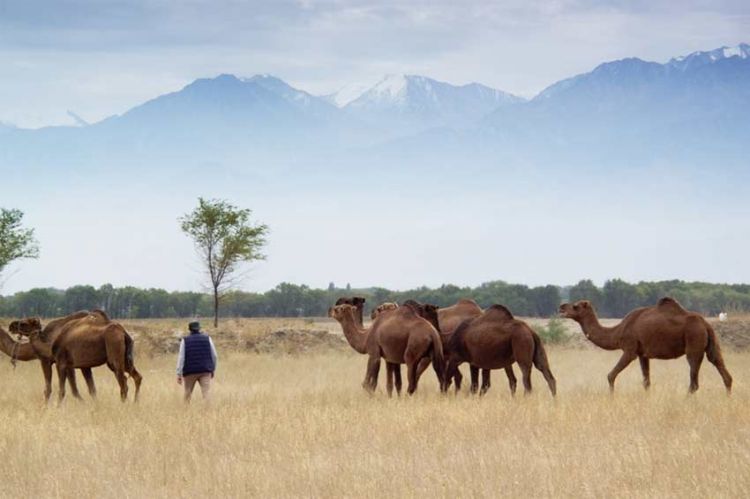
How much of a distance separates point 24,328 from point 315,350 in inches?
808

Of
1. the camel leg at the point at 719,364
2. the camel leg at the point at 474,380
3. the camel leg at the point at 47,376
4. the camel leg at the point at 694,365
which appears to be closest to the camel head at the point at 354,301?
the camel leg at the point at 474,380

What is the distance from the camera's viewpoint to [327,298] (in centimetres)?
10319

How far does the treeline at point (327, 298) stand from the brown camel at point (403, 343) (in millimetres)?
68121

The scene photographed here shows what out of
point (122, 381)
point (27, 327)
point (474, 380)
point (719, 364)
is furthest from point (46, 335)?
point (719, 364)

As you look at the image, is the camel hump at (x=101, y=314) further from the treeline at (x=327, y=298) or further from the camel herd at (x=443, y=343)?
the treeline at (x=327, y=298)

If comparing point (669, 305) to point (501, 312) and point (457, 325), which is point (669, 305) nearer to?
point (501, 312)

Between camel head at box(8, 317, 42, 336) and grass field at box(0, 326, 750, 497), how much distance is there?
138 cm

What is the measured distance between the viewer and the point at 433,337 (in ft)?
68.3

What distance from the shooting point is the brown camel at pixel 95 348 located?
2055 cm

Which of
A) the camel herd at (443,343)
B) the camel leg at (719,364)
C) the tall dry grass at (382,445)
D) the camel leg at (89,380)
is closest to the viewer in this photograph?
the tall dry grass at (382,445)

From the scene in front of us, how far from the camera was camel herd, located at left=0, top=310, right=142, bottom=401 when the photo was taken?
20.6 m

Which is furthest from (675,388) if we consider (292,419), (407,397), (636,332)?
(292,419)

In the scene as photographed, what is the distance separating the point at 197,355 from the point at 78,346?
248 cm

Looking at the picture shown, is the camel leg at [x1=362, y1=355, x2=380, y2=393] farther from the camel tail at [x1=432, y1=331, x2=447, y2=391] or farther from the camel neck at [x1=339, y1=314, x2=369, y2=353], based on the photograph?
the camel tail at [x1=432, y1=331, x2=447, y2=391]
